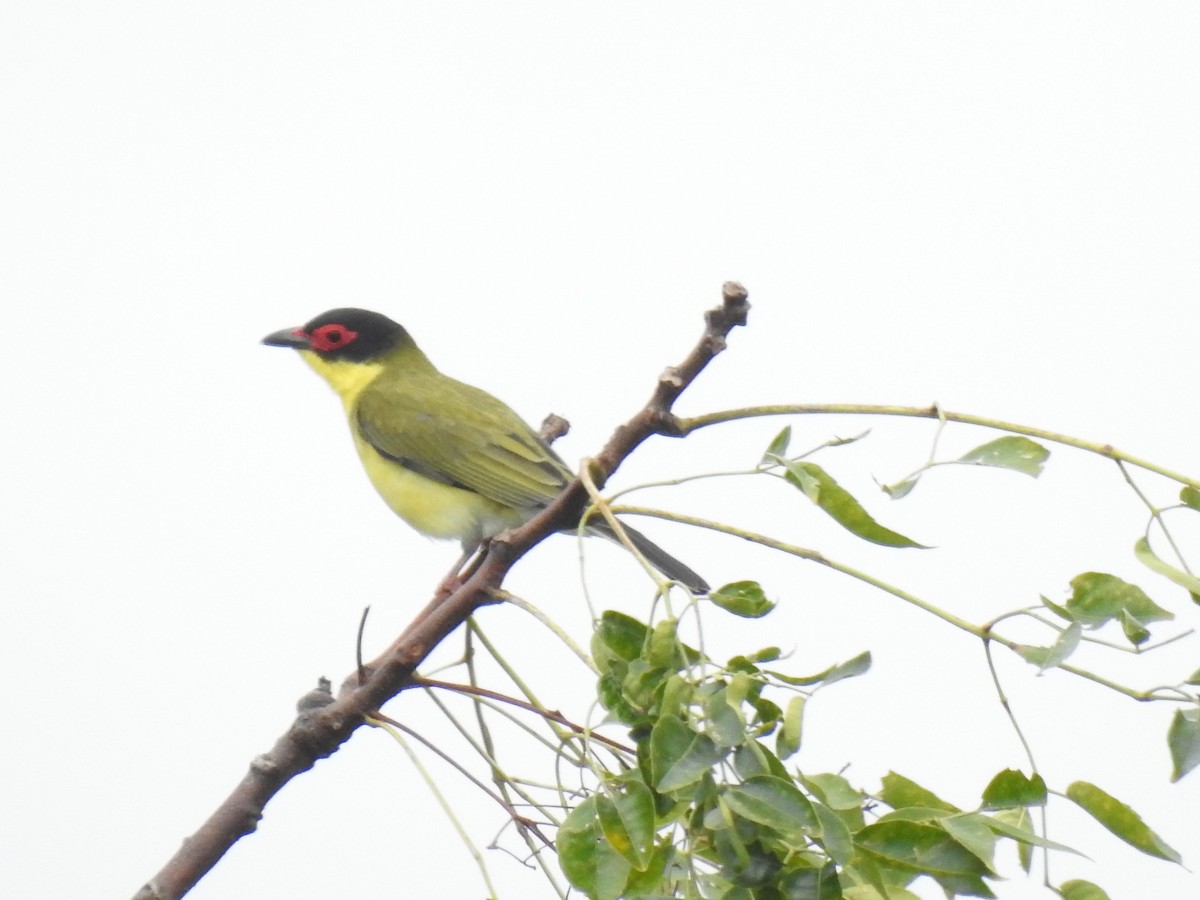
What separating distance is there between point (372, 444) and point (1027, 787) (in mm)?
5082

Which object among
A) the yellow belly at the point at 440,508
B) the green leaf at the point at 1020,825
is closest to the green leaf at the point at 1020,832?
the green leaf at the point at 1020,825

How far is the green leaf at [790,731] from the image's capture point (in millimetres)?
2264

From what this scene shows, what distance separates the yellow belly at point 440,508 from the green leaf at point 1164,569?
13.1ft

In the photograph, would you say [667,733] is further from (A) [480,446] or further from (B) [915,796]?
(A) [480,446]

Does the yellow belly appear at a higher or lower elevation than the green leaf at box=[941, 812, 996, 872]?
higher

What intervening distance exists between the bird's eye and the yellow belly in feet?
4.32

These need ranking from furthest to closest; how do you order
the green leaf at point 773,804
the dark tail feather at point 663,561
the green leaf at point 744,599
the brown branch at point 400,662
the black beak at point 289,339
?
the black beak at point 289,339, the dark tail feather at point 663,561, the brown branch at point 400,662, the green leaf at point 744,599, the green leaf at point 773,804

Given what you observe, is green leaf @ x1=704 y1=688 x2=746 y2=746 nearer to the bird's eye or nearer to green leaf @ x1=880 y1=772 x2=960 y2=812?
green leaf @ x1=880 y1=772 x2=960 y2=812

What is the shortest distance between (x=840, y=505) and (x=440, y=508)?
13.7ft

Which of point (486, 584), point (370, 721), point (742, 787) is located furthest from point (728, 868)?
point (370, 721)

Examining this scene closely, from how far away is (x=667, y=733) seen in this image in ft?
7.09

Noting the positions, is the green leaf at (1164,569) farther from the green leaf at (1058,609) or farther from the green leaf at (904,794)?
the green leaf at (904,794)

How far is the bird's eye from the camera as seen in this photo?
8.02 metres

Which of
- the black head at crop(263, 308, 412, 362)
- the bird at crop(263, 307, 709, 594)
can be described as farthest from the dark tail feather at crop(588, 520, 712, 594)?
the black head at crop(263, 308, 412, 362)
